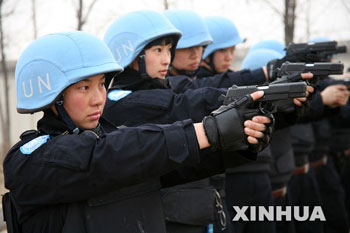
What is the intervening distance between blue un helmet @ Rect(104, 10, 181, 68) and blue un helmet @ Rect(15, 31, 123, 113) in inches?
36.5

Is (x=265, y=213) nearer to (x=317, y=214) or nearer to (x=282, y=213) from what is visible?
(x=282, y=213)

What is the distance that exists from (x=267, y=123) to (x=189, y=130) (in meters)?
0.34

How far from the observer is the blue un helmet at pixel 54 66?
2332 millimetres

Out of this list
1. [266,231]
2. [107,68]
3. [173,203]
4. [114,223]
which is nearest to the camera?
[114,223]

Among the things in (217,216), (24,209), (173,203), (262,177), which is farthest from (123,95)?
(262,177)

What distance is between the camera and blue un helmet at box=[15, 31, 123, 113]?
7.65ft

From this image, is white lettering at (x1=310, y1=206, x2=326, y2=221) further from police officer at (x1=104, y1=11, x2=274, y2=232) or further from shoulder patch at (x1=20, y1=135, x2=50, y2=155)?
shoulder patch at (x1=20, y1=135, x2=50, y2=155)

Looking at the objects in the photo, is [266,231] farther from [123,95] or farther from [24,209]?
[24,209]

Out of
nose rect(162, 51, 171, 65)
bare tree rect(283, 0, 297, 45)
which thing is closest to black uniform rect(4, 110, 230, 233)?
nose rect(162, 51, 171, 65)

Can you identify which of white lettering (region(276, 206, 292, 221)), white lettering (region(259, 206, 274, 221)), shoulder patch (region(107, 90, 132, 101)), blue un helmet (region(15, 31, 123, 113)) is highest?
blue un helmet (region(15, 31, 123, 113))

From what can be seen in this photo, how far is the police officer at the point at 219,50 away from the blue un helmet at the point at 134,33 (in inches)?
59.1

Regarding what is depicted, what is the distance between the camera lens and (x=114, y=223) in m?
2.17

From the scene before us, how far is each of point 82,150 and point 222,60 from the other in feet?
11.0

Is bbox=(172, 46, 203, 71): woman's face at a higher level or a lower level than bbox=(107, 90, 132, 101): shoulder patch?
higher
